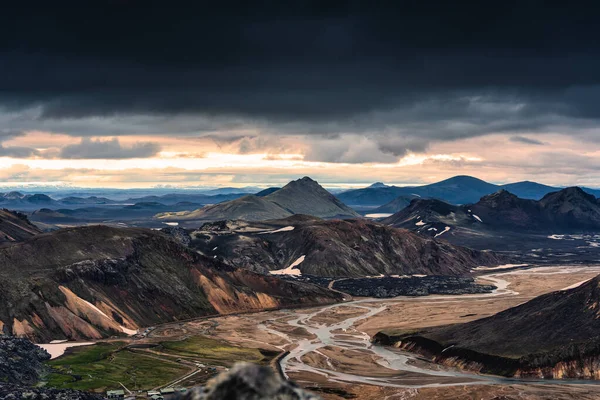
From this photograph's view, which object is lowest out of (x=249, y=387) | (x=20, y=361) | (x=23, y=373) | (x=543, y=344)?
(x=23, y=373)

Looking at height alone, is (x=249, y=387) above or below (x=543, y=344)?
above

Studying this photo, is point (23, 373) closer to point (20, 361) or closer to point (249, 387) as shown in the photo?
point (20, 361)

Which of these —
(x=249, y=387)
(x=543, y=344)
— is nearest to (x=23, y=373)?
(x=543, y=344)

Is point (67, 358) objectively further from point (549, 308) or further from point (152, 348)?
point (549, 308)

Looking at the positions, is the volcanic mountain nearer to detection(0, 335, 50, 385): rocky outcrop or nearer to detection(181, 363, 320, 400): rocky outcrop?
detection(0, 335, 50, 385): rocky outcrop

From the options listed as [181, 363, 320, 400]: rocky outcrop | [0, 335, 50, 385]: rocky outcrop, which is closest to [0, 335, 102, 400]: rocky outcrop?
[0, 335, 50, 385]: rocky outcrop

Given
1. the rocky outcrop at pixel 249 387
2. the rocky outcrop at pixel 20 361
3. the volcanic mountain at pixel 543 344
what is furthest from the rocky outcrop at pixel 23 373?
the rocky outcrop at pixel 249 387

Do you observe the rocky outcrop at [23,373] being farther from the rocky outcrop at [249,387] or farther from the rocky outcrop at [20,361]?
the rocky outcrop at [249,387]
